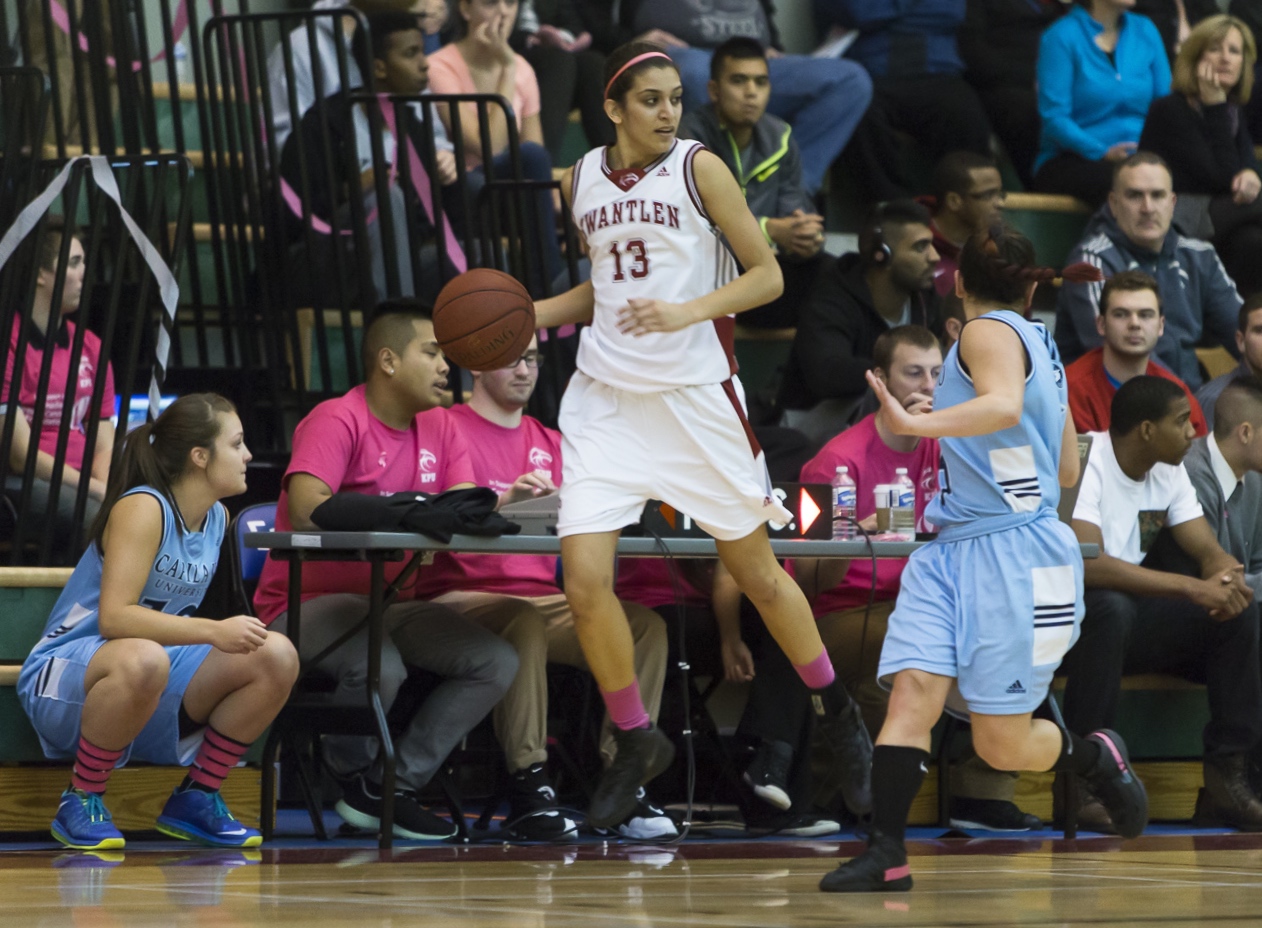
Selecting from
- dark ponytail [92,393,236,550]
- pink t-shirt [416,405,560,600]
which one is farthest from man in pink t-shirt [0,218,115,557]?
pink t-shirt [416,405,560,600]

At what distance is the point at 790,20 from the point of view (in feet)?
29.7

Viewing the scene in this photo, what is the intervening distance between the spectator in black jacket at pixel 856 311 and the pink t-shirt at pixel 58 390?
2.38 meters

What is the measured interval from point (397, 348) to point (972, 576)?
196 centimetres

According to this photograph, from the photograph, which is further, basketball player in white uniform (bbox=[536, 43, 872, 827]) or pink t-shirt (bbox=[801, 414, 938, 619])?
pink t-shirt (bbox=[801, 414, 938, 619])

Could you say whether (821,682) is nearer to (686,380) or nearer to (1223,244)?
(686,380)

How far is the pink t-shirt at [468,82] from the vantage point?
23.0ft

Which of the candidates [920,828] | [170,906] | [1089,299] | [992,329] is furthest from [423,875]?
[1089,299]

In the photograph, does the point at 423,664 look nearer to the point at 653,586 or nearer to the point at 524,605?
the point at 524,605

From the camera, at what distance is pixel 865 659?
17.3 ft

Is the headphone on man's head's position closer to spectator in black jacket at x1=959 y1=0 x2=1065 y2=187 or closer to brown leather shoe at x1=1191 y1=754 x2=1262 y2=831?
spectator in black jacket at x1=959 y1=0 x2=1065 y2=187

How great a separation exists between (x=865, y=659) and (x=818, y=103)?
311 centimetres

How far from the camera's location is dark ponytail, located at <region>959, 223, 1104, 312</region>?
3824 millimetres

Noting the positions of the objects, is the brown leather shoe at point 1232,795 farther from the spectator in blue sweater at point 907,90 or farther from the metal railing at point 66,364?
the metal railing at point 66,364

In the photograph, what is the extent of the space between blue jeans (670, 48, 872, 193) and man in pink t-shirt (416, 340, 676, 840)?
2451 millimetres
